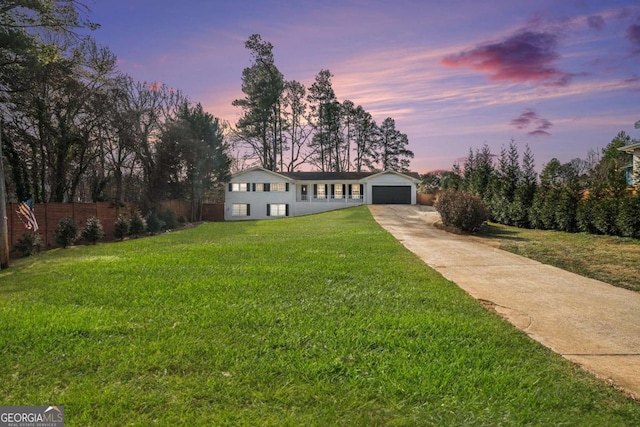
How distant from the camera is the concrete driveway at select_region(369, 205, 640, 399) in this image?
3.39m

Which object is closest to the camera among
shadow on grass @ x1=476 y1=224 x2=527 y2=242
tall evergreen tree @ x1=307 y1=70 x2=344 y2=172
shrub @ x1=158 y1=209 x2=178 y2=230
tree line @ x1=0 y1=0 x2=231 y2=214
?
tree line @ x1=0 y1=0 x2=231 y2=214

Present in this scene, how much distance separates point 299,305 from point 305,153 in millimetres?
42851

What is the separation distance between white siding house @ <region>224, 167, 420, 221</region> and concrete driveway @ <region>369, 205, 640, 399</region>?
28956 millimetres

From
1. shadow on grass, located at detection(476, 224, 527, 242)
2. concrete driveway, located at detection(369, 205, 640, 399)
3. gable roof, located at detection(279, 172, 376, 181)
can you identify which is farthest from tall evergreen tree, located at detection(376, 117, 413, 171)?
concrete driveway, located at detection(369, 205, 640, 399)

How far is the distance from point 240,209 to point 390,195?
594 inches

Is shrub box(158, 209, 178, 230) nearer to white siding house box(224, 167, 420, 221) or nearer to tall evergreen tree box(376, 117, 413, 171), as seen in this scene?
white siding house box(224, 167, 420, 221)

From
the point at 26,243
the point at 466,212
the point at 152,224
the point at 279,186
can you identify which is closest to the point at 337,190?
the point at 279,186

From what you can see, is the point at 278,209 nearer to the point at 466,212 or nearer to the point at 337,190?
the point at 337,190

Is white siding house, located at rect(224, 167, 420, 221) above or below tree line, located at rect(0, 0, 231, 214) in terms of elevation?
below

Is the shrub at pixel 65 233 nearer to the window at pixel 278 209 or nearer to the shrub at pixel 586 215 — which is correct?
the shrub at pixel 586 215

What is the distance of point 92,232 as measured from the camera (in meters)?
15.1

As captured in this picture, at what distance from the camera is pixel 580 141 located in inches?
716

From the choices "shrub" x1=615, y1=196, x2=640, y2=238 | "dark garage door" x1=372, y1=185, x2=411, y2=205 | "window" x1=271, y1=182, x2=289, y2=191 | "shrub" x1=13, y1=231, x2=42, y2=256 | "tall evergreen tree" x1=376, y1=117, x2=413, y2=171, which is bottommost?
"shrub" x1=13, y1=231, x2=42, y2=256

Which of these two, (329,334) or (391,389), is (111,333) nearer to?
(329,334)
